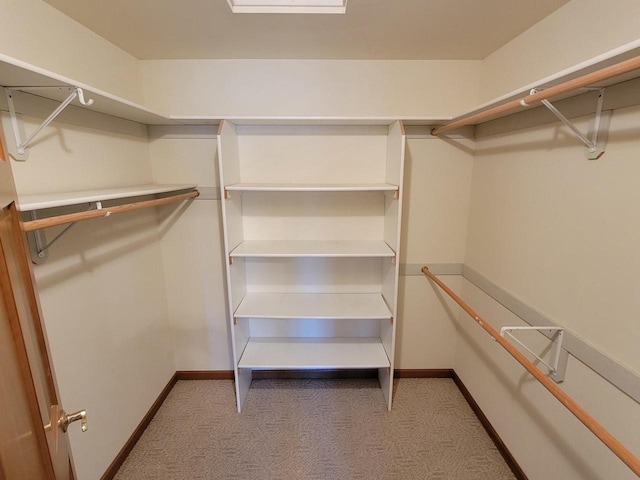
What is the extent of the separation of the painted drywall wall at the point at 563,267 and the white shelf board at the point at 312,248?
0.71 metres

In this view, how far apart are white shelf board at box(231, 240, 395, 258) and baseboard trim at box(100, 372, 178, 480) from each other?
127cm

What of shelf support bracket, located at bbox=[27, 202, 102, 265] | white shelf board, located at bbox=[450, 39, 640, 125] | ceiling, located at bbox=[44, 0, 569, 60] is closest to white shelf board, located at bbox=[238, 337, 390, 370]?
shelf support bracket, located at bbox=[27, 202, 102, 265]

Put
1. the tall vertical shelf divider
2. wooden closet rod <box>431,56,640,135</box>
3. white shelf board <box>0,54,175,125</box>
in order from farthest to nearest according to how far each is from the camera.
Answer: the tall vertical shelf divider, white shelf board <box>0,54,175,125</box>, wooden closet rod <box>431,56,640,135</box>

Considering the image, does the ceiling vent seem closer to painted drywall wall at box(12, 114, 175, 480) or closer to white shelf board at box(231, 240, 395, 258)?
painted drywall wall at box(12, 114, 175, 480)

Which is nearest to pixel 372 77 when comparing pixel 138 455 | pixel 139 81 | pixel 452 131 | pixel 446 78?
pixel 446 78

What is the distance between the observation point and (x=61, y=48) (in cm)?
143

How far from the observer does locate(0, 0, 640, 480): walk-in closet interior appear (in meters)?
1.15

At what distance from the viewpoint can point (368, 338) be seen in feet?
7.98

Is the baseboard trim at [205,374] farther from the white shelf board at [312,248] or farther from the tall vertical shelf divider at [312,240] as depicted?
the white shelf board at [312,248]

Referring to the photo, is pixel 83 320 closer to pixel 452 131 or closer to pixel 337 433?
pixel 337 433

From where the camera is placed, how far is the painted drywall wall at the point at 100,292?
1352 millimetres

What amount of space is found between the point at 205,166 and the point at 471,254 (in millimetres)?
Result: 2016

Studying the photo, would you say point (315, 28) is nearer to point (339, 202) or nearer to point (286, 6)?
point (286, 6)

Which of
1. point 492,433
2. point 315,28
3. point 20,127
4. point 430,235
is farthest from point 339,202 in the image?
point 492,433
